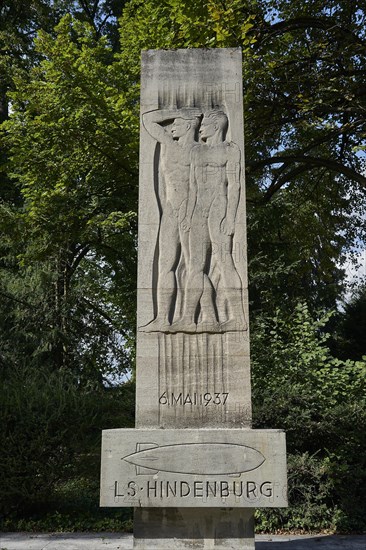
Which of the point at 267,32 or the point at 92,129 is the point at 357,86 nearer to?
the point at 267,32

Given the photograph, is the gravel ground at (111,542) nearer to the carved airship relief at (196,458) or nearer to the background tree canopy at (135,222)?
the background tree canopy at (135,222)

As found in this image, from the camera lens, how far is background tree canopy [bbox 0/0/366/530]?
30.2 feet

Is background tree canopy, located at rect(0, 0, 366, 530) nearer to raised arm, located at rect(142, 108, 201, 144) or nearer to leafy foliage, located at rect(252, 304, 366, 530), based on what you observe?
leafy foliage, located at rect(252, 304, 366, 530)

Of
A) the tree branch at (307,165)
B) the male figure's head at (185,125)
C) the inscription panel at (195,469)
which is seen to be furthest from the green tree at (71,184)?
the inscription panel at (195,469)

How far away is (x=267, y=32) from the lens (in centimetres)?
1160

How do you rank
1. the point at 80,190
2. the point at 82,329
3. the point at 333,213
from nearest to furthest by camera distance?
the point at 80,190
the point at 82,329
the point at 333,213

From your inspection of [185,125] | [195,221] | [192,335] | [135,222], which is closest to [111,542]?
[192,335]

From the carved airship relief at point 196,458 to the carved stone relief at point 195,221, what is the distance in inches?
44.8

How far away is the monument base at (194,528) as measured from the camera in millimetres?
5496

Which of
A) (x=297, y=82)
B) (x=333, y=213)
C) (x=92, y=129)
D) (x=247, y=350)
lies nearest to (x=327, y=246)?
(x=333, y=213)

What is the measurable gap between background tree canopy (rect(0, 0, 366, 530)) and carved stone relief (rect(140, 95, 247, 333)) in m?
3.95

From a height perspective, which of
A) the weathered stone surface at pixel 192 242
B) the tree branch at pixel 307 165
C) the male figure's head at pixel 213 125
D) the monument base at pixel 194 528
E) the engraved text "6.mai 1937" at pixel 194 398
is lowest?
the monument base at pixel 194 528

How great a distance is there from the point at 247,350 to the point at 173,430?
1074 mm

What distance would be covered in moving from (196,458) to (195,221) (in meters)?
2.37
